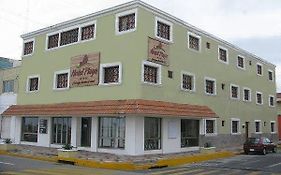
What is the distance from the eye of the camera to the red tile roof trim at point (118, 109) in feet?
70.9

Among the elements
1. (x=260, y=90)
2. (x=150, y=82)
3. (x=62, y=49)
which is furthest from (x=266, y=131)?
(x=62, y=49)

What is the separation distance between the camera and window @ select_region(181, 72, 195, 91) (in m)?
27.1

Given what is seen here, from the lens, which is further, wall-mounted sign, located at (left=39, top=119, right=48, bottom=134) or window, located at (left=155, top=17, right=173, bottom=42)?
wall-mounted sign, located at (left=39, top=119, right=48, bottom=134)

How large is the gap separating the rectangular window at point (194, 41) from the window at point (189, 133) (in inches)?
233

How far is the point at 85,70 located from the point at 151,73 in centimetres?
522

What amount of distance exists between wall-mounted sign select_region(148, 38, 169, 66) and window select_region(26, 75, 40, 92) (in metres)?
12.1

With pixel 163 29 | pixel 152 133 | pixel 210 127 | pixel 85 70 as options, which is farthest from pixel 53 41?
pixel 210 127

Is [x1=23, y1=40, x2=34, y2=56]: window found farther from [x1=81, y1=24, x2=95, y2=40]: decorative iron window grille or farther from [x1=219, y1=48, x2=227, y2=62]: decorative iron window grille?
[x1=219, y1=48, x2=227, y2=62]: decorative iron window grille

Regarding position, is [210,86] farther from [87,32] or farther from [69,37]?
[69,37]

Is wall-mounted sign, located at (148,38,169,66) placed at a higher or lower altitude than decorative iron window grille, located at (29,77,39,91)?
higher

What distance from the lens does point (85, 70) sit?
2603 centimetres

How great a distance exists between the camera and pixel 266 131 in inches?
1610

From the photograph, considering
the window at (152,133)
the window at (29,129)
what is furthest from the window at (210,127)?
the window at (29,129)

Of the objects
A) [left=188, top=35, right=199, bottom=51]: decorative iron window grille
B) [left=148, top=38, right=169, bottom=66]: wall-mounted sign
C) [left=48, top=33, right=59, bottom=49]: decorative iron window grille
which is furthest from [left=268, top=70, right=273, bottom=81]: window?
[left=48, top=33, right=59, bottom=49]: decorative iron window grille
